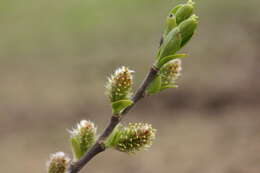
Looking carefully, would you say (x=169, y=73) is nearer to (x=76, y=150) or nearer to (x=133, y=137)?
(x=133, y=137)

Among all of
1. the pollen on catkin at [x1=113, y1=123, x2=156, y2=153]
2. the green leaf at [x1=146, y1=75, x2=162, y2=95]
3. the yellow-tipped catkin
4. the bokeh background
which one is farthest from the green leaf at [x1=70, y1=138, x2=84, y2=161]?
the bokeh background

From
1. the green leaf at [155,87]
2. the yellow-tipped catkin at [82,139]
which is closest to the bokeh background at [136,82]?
the yellow-tipped catkin at [82,139]

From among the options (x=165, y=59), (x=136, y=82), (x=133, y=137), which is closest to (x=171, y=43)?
(x=165, y=59)

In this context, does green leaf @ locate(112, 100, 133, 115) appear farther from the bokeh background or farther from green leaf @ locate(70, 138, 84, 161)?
the bokeh background

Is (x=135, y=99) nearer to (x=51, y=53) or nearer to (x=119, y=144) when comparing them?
(x=119, y=144)

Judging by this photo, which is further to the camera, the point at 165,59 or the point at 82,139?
the point at 82,139
